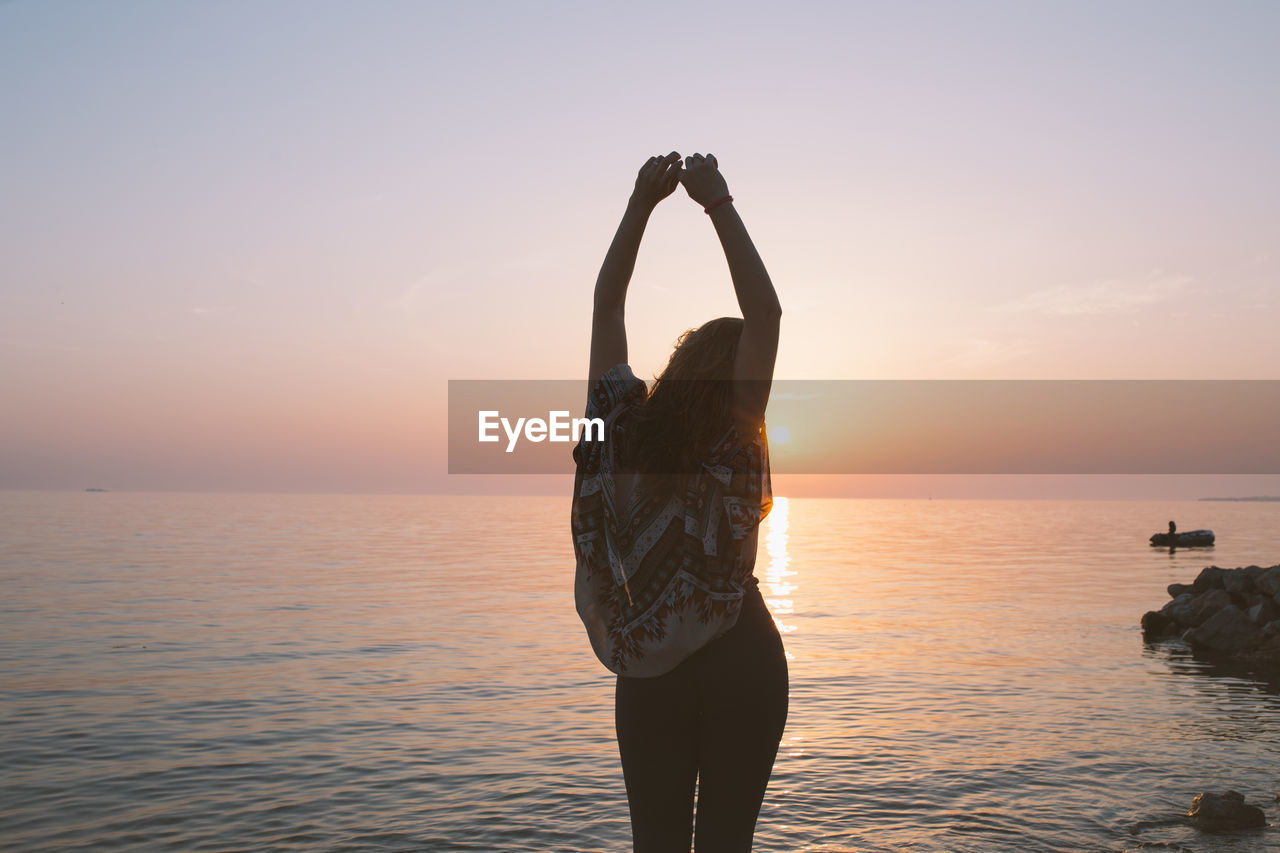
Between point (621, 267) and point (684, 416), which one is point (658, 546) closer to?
point (684, 416)

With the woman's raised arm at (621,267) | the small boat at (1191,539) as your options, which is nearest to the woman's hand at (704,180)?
the woman's raised arm at (621,267)

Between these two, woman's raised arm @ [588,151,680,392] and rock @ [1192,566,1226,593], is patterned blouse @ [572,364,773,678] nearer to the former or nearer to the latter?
woman's raised arm @ [588,151,680,392]

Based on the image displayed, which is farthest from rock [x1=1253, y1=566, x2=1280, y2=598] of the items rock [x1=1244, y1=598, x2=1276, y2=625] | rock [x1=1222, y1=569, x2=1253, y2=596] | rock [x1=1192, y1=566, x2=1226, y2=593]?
rock [x1=1192, y1=566, x2=1226, y2=593]

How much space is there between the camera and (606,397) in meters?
2.76

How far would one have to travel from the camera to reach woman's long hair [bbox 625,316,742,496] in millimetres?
2598

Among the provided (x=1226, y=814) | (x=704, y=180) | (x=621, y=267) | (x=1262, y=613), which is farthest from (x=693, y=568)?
(x=1262, y=613)

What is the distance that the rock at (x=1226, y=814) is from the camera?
905cm

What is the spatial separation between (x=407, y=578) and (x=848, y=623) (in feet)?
67.5

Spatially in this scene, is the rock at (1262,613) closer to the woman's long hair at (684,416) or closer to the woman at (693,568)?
the woman at (693,568)

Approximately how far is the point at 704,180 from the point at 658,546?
1.05m

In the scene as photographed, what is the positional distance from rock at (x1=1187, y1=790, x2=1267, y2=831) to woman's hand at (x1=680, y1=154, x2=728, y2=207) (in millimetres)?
9466

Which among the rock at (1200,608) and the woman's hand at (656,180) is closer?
the woman's hand at (656,180)

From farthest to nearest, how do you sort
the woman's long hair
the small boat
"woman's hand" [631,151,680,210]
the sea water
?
the small boat, the sea water, "woman's hand" [631,151,680,210], the woman's long hair

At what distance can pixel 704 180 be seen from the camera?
266 cm
